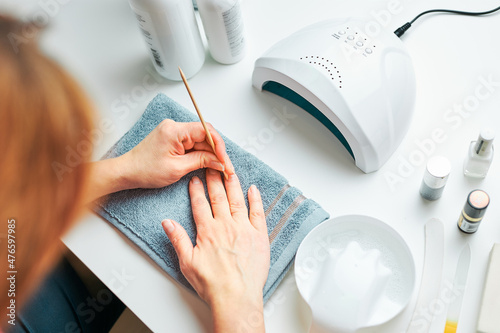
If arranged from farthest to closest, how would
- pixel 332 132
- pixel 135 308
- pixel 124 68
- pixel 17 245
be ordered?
pixel 124 68, pixel 332 132, pixel 135 308, pixel 17 245

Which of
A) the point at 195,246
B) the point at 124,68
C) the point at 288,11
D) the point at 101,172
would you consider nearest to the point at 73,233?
the point at 101,172

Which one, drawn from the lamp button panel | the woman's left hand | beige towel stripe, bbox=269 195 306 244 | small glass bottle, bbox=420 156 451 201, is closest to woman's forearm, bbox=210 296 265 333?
beige towel stripe, bbox=269 195 306 244

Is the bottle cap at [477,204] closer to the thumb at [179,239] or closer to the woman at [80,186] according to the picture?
the woman at [80,186]

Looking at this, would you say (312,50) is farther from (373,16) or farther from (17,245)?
(17,245)

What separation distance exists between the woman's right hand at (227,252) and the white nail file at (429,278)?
23cm

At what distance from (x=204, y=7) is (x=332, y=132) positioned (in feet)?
0.99

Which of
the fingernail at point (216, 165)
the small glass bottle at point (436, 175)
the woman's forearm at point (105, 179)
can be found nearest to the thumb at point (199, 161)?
the fingernail at point (216, 165)

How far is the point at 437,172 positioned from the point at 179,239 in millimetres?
402

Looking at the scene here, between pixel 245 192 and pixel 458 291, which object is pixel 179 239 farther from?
pixel 458 291

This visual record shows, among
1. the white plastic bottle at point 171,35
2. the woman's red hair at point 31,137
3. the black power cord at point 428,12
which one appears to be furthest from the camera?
the black power cord at point 428,12

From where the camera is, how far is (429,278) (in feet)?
2.16

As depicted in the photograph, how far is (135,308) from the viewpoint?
669 mm

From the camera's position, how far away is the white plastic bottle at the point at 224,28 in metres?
0.73

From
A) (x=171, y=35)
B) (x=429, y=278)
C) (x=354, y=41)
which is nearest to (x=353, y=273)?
(x=429, y=278)
